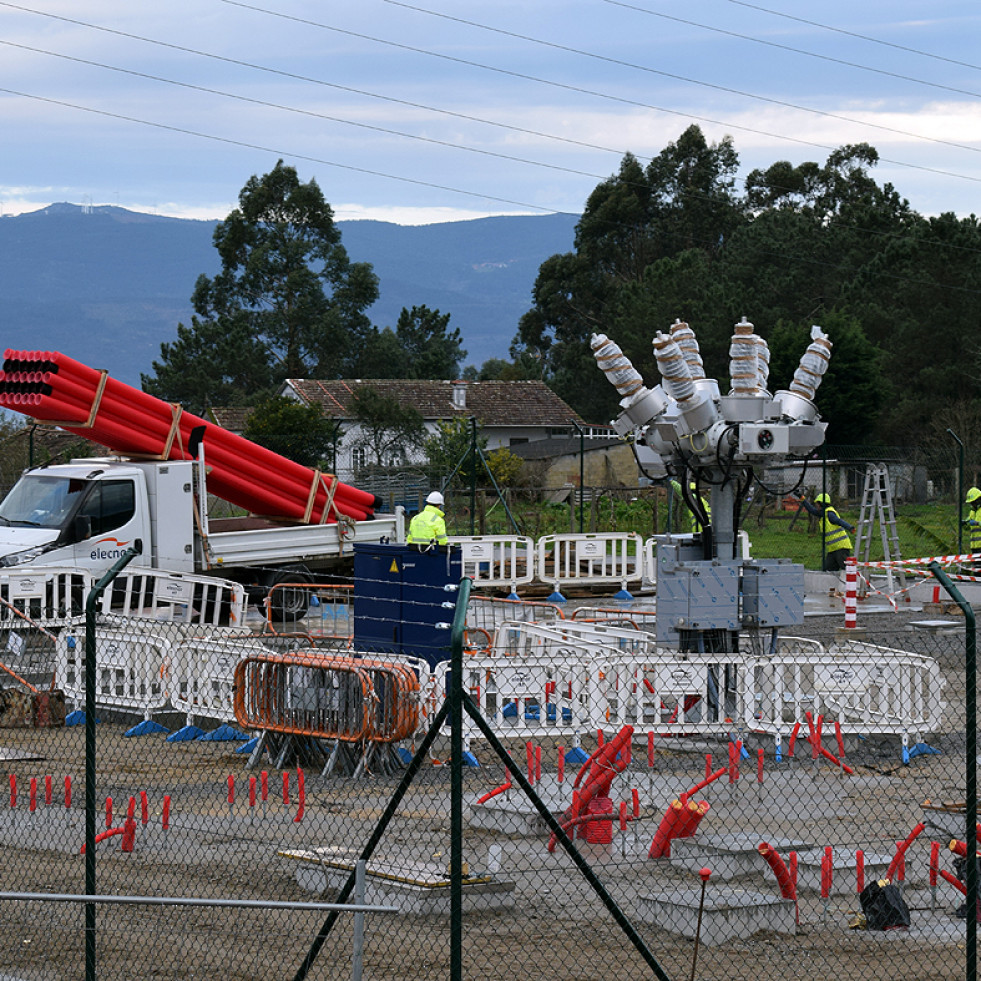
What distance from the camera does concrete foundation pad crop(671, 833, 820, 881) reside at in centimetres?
832

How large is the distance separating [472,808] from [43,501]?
11202 millimetres

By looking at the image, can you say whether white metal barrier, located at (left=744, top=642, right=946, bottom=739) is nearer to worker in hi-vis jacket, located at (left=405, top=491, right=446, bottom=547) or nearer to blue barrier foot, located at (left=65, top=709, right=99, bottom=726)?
worker in hi-vis jacket, located at (left=405, top=491, right=446, bottom=547)

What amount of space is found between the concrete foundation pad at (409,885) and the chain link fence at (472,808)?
0.05 feet

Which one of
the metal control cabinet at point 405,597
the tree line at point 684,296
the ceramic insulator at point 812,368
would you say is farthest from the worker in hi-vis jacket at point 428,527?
the tree line at point 684,296

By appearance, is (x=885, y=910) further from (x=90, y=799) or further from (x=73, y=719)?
(x=73, y=719)

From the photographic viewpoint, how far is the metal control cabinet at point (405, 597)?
1544 cm

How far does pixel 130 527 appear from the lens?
19.4m

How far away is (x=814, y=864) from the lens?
8.22m

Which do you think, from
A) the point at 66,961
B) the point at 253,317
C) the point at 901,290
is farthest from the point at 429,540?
the point at 253,317

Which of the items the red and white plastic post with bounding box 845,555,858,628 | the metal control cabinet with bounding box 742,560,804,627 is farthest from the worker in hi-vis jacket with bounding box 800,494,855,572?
the metal control cabinet with bounding box 742,560,804,627

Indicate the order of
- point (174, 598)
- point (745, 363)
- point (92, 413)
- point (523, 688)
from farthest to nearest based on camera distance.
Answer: point (92, 413) < point (174, 598) < point (745, 363) < point (523, 688)

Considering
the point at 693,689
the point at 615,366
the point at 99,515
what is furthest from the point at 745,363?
the point at 99,515

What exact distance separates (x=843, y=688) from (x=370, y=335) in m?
72.5

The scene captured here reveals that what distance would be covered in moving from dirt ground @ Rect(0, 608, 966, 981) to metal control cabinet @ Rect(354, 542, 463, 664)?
2.65 metres
